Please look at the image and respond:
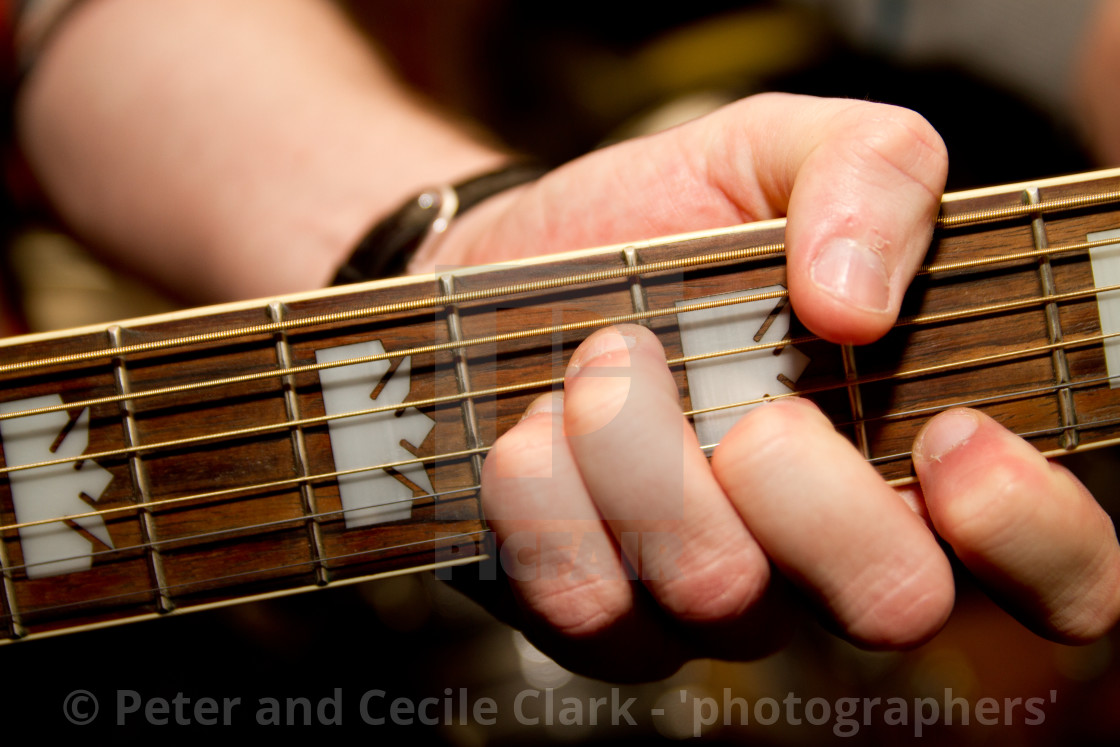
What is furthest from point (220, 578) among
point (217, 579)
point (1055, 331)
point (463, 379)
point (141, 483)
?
point (1055, 331)

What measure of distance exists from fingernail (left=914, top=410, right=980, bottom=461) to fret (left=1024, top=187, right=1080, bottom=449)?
13cm

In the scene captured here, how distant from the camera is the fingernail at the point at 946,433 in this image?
2.05 ft

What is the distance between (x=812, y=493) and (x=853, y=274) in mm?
223

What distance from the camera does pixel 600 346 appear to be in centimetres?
59

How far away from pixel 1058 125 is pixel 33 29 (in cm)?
266

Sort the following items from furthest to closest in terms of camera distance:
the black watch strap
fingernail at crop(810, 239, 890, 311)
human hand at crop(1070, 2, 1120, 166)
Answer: human hand at crop(1070, 2, 1120, 166) < the black watch strap < fingernail at crop(810, 239, 890, 311)

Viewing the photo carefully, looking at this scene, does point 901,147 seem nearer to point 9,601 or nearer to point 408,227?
point 408,227

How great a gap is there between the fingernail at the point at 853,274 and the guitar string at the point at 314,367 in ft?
0.27

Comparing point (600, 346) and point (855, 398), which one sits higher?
point (600, 346)

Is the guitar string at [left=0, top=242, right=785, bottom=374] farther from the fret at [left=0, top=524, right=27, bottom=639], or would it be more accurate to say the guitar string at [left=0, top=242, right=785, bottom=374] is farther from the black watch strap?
the black watch strap

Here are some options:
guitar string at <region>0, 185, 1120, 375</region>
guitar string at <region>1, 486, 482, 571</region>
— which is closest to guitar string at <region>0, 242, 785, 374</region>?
guitar string at <region>0, 185, 1120, 375</region>

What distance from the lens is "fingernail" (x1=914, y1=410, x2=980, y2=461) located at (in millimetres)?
624

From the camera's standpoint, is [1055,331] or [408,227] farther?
[408,227]

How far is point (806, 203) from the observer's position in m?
0.59
